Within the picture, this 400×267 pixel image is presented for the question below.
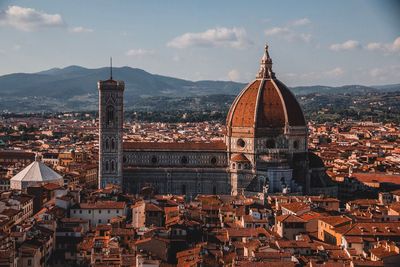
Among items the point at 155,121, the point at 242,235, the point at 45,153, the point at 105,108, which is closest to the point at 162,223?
the point at 242,235

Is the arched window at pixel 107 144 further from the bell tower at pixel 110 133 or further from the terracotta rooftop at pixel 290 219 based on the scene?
the terracotta rooftop at pixel 290 219

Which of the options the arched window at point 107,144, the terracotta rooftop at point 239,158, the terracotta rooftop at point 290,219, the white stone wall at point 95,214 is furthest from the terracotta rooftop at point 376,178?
the white stone wall at point 95,214

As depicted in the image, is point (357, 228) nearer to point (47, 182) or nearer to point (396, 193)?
point (396, 193)

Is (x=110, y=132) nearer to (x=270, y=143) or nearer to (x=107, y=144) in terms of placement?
(x=107, y=144)

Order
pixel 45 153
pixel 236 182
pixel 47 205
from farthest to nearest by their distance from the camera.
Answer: pixel 45 153 < pixel 236 182 < pixel 47 205

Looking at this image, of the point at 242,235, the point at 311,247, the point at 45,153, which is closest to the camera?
the point at 311,247

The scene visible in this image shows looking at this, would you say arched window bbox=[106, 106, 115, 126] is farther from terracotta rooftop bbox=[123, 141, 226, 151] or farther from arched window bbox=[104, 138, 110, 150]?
terracotta rooftop bbox=[123, 141, 226, 151]

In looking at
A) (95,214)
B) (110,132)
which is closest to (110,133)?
(110,132)
